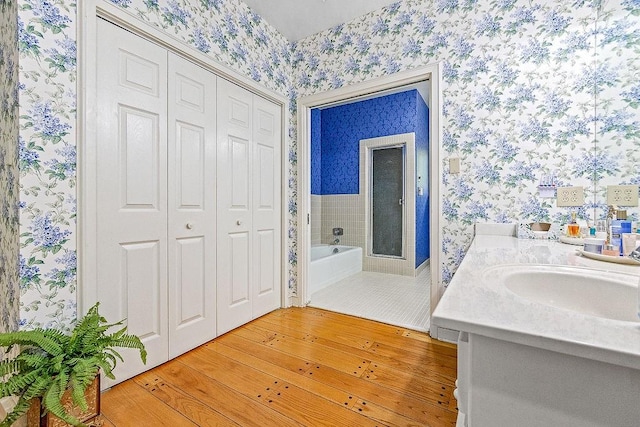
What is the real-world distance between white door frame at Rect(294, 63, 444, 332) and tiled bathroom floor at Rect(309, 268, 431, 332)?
0.27m

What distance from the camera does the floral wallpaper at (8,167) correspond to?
1175mm

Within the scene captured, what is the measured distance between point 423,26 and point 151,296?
2.55 meters

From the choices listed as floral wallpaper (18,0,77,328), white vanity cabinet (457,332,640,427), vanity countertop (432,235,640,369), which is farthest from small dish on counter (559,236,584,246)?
floral wallpaper (18,0,77,328)

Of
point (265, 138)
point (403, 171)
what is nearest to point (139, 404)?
point (265, 138)

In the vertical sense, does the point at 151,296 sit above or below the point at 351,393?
above

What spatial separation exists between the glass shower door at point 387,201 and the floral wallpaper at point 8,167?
12.1 ft

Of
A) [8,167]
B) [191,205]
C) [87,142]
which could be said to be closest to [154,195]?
[191,205]

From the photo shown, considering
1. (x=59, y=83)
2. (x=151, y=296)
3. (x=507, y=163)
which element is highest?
(x=59, y=83)

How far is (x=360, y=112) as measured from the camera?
426 centimetres

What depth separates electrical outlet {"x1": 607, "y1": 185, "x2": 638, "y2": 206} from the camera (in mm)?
1296

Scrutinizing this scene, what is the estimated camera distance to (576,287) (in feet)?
2.81

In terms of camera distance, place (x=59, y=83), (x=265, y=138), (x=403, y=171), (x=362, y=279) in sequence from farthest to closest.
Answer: (x=403, y=171) → (x=362, y=279) → (x=265, y=138) → (x=59, y=83)

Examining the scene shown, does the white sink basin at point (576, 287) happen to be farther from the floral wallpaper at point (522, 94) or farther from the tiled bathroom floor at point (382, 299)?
the tiled bathroom floor at point (382, 299)

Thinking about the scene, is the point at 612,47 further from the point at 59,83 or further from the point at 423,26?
the point at 59,83
